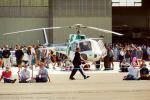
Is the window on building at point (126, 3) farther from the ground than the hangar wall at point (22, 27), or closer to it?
farther from the ground

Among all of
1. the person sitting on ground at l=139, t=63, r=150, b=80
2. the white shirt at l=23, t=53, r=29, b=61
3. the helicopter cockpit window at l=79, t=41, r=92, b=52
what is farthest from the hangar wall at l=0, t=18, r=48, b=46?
the person sitting on ground at l=139, t=63, r=150, b=80

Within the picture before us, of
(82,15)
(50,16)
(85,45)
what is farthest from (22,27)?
(85,45)

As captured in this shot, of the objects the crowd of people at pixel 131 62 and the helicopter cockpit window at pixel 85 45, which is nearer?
the crowd of people at pixel 131 62

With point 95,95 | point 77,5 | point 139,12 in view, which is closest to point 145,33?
point 139,12

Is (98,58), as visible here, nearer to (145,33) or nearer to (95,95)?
(95,95)

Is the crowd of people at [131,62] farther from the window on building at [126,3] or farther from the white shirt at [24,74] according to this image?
the window on building at [126,3]

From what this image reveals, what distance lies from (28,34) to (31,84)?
3647 centimetres

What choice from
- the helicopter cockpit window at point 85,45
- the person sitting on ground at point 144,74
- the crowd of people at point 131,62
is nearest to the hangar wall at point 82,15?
the crowd of people at point 131,62

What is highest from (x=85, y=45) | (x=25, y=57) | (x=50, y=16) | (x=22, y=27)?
(x=50, y=16)

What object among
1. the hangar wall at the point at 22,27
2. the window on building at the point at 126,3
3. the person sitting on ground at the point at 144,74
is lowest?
the person sitting on ground at the point at 144,74

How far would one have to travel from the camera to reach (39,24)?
60156mm

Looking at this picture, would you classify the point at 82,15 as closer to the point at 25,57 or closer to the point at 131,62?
the point at 25,57

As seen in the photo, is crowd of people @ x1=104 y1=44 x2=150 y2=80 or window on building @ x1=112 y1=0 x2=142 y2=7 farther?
Result: window on building @ x1=112 y1=0 x2=142 y2=7

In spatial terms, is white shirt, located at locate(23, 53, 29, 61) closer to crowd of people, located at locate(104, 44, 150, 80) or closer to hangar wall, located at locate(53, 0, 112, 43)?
crowd of people, located at locate(104, 44, 150, 80)
